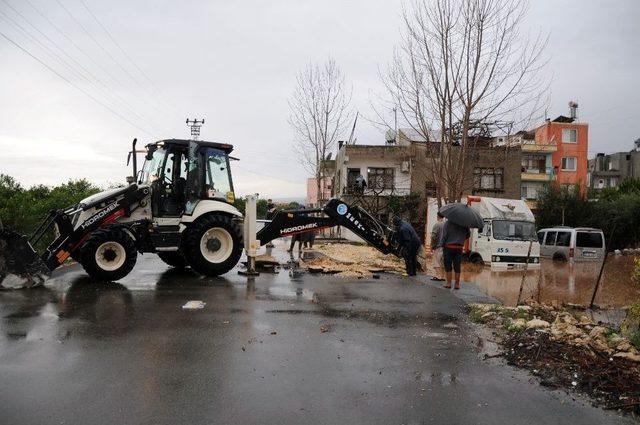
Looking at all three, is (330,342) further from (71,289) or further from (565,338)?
(71,289)

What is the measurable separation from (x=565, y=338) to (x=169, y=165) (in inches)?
355

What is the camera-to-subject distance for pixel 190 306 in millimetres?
8781

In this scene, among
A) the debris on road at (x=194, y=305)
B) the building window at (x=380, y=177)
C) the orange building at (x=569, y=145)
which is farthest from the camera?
the orange building at (x=569, y=145)

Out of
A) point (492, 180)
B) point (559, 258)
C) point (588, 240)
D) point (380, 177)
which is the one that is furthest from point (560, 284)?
point (492, 180)

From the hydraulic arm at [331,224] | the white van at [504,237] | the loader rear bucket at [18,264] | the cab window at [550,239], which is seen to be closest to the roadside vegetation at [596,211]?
the cab window at [550,239]

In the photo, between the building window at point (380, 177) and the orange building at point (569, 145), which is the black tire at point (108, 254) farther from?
the orange building at point (569, 145)

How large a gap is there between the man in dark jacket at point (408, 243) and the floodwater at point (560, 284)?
5.57 ft

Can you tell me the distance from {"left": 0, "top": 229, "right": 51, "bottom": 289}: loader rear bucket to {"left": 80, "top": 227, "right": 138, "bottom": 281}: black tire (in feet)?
2.73

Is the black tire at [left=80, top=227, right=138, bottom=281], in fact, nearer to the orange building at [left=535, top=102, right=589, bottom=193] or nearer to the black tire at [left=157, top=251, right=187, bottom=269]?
the black tire at [left=157, top=251, right=187, bottom=269]

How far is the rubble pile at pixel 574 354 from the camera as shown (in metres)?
5.10

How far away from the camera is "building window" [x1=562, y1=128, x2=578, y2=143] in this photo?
2162 inches

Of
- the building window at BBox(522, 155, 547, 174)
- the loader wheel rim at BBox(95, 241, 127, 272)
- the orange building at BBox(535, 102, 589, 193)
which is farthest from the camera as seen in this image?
the orange building at BBox(535, 102, 589, 193)

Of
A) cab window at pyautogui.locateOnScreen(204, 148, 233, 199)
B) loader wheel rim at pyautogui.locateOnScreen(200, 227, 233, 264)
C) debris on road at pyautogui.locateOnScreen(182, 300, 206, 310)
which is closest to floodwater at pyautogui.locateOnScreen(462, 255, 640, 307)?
loader wheel rim at pyautogui.locateOnScreen(200, 227, 233, 264)

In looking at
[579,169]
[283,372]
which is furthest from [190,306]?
[579,169]
